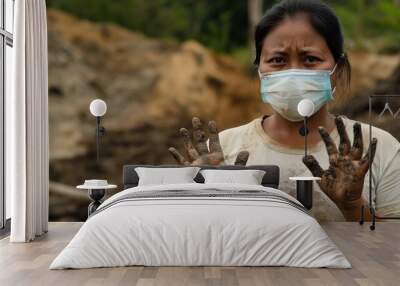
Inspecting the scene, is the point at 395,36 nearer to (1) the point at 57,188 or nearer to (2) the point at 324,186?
(2) the point at 324,186

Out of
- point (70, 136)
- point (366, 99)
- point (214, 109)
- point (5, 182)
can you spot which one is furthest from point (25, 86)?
point (366, 99)

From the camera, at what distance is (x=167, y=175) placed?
6.23 metres

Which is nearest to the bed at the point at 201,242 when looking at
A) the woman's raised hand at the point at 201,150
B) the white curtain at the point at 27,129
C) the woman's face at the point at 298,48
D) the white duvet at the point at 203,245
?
the white duvet at the point at 203,245

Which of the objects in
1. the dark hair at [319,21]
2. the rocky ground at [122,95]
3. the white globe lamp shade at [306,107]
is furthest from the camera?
the rocky ground at [122,95]

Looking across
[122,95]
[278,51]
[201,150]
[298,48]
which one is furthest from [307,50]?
[122,95]

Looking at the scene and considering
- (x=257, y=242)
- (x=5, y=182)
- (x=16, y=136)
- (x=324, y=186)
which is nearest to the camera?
(x=257, y=242)

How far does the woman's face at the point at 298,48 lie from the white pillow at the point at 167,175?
1.52m

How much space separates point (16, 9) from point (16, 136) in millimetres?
1150

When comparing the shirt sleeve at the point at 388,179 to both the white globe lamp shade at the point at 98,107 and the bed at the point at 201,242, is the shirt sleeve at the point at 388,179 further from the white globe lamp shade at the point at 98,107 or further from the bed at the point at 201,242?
the white globe lamp shade at the point at 98,107

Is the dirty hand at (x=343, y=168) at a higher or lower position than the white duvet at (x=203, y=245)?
higher

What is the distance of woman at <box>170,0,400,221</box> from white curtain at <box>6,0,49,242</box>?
1.77 m

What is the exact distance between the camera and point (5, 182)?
6.26m

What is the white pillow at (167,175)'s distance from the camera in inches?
243

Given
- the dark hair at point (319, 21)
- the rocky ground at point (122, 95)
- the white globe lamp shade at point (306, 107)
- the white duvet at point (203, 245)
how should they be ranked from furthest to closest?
the rocky ground at point (122, 95), the dark hair at point (319, 21), the white globe lamp shade at point (306, 107), the white duvet at point (203, 245)
